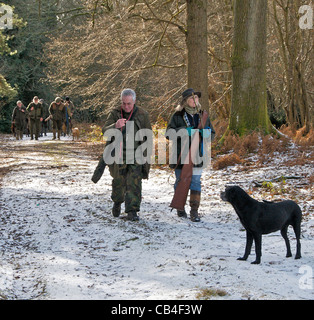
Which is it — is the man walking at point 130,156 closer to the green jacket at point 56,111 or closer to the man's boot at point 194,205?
the man's boot at point 194,205

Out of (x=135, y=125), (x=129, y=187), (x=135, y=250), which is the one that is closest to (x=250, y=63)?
(x=135, y=125)

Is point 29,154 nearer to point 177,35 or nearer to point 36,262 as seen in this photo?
point 177,35

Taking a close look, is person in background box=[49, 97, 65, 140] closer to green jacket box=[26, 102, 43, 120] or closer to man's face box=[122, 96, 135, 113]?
green jacket box=[26, 102, 43, 120]

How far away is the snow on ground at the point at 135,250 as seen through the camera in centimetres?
483

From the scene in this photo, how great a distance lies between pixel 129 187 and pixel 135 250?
190cm

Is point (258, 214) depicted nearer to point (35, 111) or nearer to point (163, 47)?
point (163, 47)

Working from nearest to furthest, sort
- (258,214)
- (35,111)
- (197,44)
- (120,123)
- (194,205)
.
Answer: (258,214)
(120,123)
(194,205)
(197,44)
(35,111)

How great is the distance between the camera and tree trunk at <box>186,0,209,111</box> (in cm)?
1342

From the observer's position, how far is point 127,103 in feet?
25.8

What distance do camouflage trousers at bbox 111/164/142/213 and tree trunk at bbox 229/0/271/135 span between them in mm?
6177

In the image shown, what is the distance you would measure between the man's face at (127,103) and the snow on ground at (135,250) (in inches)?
72.0

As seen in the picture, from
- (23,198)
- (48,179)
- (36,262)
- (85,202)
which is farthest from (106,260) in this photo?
(48,179)

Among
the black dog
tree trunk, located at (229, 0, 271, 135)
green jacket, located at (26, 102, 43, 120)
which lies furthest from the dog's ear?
green jacket, located at (26, 102, 43, 120)
